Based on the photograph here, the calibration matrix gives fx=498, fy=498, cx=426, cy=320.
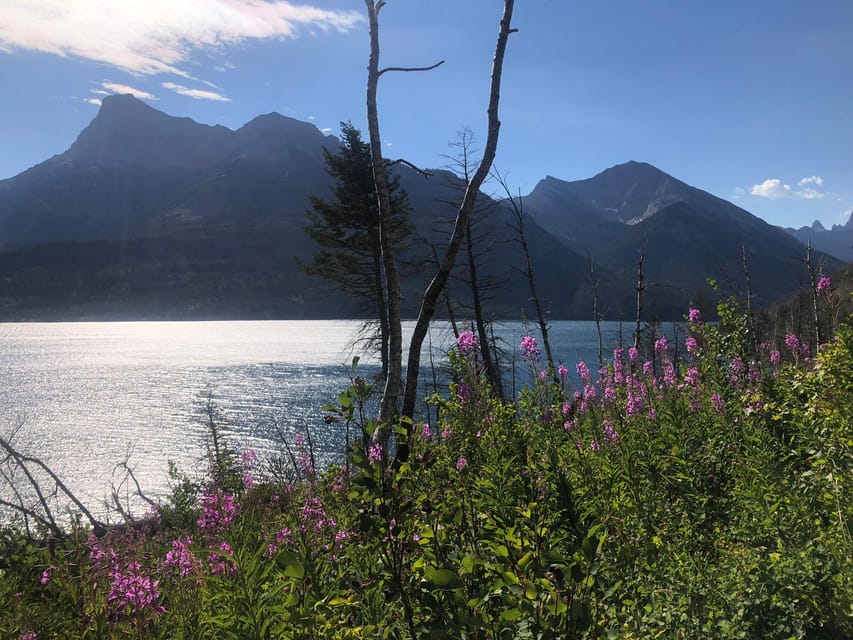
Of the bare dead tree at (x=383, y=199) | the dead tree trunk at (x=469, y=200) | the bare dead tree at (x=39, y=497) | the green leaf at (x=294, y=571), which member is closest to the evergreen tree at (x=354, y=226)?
the bare dead tree at (x=39, y=497)

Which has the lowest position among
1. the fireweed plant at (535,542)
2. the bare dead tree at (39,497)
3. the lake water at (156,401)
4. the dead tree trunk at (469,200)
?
the lake water at (156,401)

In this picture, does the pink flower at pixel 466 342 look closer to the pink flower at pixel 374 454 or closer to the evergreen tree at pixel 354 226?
the pink flower at pixel 374 454

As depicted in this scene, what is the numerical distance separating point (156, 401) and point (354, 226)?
42.1 meters

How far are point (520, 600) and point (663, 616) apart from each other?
0.95m

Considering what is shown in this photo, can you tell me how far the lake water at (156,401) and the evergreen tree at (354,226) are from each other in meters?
2.69

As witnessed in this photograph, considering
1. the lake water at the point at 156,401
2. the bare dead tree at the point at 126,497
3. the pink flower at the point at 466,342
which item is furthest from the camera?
the lake water at the point at 156,401

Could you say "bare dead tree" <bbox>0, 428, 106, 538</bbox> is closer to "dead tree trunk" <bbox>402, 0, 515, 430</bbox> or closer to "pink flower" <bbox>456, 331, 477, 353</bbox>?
"dead tree trunk" <bbox>402, 0, 515, 430</bbox>

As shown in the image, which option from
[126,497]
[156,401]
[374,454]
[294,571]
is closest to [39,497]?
[126,497]

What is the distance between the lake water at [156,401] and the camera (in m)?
31.2

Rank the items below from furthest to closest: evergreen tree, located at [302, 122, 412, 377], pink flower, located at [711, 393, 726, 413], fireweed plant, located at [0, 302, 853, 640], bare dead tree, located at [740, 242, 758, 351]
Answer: evergreen tree, located at [302, 122, 412, 377], bare dead tree, located at [740, 242, 758, 351], pink flower, located at [711, 393, 726, 413], fireweed plant, located at [0, 302, 853, 640]

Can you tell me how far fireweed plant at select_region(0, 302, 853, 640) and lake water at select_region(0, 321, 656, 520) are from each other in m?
4.99

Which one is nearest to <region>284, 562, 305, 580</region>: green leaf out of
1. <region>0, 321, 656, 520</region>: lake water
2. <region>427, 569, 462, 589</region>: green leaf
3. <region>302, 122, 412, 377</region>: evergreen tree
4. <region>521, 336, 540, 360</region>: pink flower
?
<region>427, 569, 462, 589</region>: green leaf

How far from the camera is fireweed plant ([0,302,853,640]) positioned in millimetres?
1842

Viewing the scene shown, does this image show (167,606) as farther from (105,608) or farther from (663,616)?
(663,616)
